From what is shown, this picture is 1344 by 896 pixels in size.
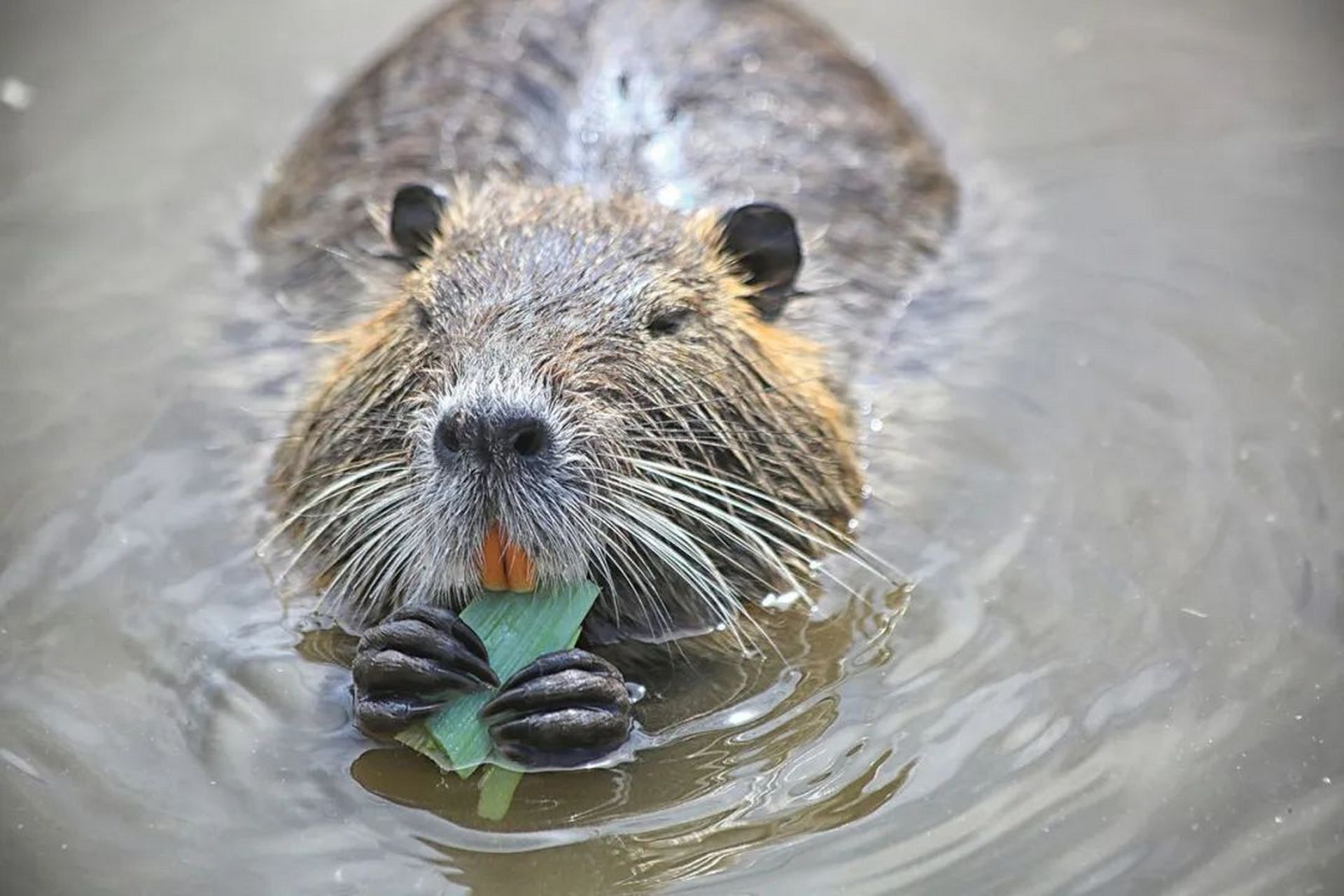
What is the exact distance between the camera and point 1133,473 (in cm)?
466

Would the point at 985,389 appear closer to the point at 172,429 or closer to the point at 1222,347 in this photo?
the point at 1222,347

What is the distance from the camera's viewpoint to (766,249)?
4.23 m

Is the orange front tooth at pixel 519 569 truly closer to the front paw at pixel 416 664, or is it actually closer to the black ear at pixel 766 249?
the front paw at pixel 416 664

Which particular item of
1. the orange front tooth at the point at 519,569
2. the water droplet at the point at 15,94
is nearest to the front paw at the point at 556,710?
the orange front tooth at the point at 519,569

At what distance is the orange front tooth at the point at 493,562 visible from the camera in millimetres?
3504

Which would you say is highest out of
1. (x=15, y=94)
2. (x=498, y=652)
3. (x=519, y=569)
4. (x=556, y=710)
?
(x=15, y=94)

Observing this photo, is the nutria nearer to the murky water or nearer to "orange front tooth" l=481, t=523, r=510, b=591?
"orange front tooth" l=481, t=523, r=510, b=591

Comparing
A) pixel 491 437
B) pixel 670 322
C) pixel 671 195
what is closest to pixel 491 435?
pixel 491 437

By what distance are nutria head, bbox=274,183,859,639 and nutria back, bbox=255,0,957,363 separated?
478 mm

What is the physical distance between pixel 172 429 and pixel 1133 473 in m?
2.43

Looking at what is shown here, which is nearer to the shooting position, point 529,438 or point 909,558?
point 529,438

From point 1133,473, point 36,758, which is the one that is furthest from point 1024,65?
point 36,758

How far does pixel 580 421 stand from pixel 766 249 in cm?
86

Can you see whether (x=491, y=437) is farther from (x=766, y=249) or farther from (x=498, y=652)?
(x=766, y=249)
